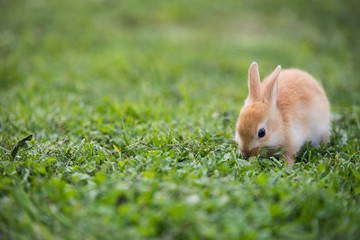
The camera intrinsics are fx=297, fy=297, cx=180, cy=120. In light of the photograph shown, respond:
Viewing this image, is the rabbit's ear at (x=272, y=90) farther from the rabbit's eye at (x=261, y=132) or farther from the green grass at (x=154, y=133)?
the green grass at (x=154, y=133)

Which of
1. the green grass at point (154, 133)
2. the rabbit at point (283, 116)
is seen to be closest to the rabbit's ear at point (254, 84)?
the rabbit at point (283, 116)

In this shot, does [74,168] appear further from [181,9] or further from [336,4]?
[336,4]

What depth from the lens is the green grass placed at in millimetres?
2045

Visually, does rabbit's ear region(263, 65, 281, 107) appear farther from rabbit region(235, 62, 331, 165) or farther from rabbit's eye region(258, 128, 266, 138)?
rabbit's eye region(258, 128, 266, 138)

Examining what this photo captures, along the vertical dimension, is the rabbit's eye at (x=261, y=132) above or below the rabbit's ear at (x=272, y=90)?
below

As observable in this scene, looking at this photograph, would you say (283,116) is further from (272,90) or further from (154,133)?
(154,133)

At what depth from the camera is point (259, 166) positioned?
2773 millimetres

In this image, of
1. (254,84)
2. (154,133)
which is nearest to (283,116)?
(254,84)

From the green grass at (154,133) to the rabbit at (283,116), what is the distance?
0.18 meters

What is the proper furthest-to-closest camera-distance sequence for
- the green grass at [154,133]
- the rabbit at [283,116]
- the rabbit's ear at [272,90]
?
the rabbit's ear at [272,90] < the rabbit at [283,116] < the green grass at [154,133]

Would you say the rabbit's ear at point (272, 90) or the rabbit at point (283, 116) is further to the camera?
the rabbit's ear at point (272, 90)

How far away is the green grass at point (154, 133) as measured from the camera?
2045mm

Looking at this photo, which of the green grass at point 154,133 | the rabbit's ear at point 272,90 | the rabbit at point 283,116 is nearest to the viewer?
the green grass at point 154,133

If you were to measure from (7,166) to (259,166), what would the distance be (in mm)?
2268
